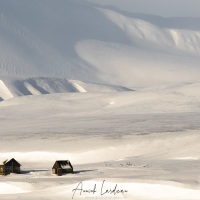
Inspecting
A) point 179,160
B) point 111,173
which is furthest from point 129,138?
point 111,173

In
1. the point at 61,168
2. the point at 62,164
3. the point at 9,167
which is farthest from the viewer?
the point at 9,167

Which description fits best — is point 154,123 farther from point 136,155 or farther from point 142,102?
point 142,102
